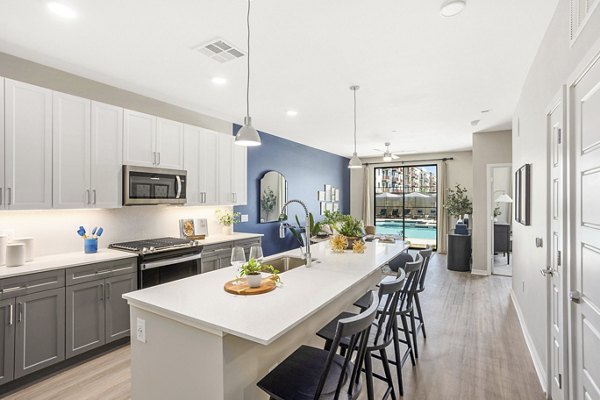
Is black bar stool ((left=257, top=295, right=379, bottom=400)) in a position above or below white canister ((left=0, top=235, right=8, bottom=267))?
below

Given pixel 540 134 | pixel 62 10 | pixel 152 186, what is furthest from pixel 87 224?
pixel 540 134

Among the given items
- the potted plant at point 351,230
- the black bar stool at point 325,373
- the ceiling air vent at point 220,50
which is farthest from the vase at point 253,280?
the ceiling air vent at point 220,50

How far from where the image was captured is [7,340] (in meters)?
2.37

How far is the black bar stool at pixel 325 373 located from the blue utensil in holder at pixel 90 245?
2.62 m

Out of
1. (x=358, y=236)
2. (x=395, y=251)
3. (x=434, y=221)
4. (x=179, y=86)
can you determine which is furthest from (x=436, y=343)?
(x=434, y=221)

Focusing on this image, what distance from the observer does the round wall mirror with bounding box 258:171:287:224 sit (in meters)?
5.84

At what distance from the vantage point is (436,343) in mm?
3162

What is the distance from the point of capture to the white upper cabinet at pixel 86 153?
289 centimetres

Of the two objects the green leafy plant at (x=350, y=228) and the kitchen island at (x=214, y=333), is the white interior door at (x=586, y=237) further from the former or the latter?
the green leafy plant at (x=350, y=228)

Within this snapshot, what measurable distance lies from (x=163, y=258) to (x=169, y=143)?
147 centimetres

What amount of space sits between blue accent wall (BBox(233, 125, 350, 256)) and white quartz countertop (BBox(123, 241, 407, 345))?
3214 millimetres

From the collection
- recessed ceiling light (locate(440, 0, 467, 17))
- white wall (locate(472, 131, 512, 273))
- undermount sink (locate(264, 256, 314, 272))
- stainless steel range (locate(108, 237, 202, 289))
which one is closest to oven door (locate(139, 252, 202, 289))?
stainless steel range (locate(108, 237, 202, 289))

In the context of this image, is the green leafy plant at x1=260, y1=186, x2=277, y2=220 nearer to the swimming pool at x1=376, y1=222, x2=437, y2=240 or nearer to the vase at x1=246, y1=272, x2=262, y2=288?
the vase at x1=246, y1=272, x2=262, y2=288

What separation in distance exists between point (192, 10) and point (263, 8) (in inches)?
20.1
